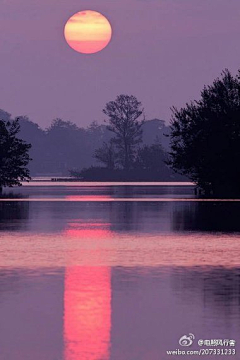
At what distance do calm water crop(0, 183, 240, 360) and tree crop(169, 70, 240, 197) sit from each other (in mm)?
35885

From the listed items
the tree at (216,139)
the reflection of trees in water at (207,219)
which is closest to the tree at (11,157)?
the tree at (216,139)

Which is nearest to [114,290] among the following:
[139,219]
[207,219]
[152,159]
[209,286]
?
[209,286]

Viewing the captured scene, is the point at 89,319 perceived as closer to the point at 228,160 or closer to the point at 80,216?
the point at 80,216

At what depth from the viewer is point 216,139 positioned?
7069cm

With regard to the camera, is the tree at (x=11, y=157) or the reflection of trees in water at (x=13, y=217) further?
the tree at (x=11, y=157)

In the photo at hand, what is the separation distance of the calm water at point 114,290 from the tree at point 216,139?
3589 cm

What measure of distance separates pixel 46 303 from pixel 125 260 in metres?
7.46

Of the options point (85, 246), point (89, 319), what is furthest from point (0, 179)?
point (89, 319)

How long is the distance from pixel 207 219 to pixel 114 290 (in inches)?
954

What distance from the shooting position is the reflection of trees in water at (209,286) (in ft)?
51.5

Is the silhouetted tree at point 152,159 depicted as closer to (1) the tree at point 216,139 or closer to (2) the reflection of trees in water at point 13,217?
(1) the tree at point 216,139
